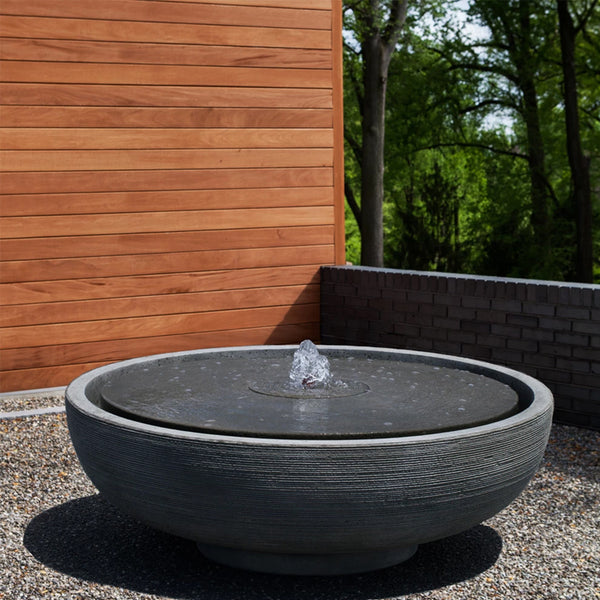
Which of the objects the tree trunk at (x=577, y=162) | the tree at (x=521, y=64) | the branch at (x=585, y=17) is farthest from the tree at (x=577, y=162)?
the tree at (x=521, y=64)

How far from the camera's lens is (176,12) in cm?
697

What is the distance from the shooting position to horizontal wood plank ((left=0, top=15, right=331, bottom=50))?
6.49 m

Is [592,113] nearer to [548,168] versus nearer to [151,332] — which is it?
[548,168]

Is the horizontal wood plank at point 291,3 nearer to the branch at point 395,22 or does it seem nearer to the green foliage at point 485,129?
the branch at point 395,22

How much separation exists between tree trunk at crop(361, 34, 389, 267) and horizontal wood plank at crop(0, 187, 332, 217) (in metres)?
7.49

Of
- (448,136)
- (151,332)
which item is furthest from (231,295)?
(448,136)

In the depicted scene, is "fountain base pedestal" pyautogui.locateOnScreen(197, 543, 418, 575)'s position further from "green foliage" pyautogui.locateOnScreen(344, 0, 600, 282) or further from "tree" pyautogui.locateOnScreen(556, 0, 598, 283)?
"green foliage" pyautogui.locateOnScreen(344, 0, 600, 282)

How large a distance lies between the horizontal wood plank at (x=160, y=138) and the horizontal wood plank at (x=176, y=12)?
848mm

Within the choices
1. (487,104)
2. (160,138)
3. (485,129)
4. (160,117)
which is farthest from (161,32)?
(485,129)

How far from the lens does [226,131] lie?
721 cm

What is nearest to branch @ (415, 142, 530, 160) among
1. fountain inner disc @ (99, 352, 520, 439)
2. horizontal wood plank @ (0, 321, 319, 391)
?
horizontal wood plank @ (0, 321, 319, 391)

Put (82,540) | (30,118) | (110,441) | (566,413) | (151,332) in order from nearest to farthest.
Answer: (110,441), (82,540), (566,413), (30,118), (151,332)

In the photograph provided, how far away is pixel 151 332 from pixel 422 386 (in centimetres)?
362

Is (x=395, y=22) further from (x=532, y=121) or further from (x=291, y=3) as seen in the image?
(x=291, y=3)
